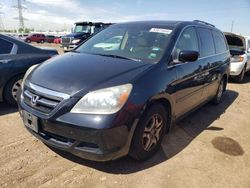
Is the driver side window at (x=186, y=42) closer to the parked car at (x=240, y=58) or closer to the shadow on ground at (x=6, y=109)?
the shadow on ground at (x=6, y=109)

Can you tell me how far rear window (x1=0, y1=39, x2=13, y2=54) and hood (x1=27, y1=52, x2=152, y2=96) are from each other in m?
1.68

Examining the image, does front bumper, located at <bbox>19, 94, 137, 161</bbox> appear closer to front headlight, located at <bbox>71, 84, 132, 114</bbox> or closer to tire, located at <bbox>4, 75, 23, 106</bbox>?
front headlight, located at <bbox>71, 84, 132, 114</bbox>

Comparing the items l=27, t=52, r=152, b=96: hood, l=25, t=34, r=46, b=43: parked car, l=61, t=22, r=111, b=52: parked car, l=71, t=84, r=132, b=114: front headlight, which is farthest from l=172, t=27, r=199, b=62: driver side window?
l=25, t=34, r=46, b=43: parked car

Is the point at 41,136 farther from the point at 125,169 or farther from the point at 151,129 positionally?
the point at 151,129

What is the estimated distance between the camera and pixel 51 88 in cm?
275

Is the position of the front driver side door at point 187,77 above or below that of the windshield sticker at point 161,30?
below

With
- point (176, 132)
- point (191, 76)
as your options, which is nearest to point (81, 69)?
point (191, 76)

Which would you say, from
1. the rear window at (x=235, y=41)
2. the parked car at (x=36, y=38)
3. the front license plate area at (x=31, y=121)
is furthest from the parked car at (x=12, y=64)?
the parked car at (x=36, y=38)

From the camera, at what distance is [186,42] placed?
12.9 feet

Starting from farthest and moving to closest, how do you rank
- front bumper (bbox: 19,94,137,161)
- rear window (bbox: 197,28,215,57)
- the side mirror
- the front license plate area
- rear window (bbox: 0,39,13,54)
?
rear window (bbox: 0,39,13,54) < rear window (bbox: 197,28,215,57) < the side mirror < the front license plate area < front bumper (bbox: 19,94,137,161)

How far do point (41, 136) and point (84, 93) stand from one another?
730mm

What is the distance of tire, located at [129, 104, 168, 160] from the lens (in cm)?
285

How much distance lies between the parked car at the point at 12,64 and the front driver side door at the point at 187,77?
9.43ft

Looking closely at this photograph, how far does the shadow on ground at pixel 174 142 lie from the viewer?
307cm
